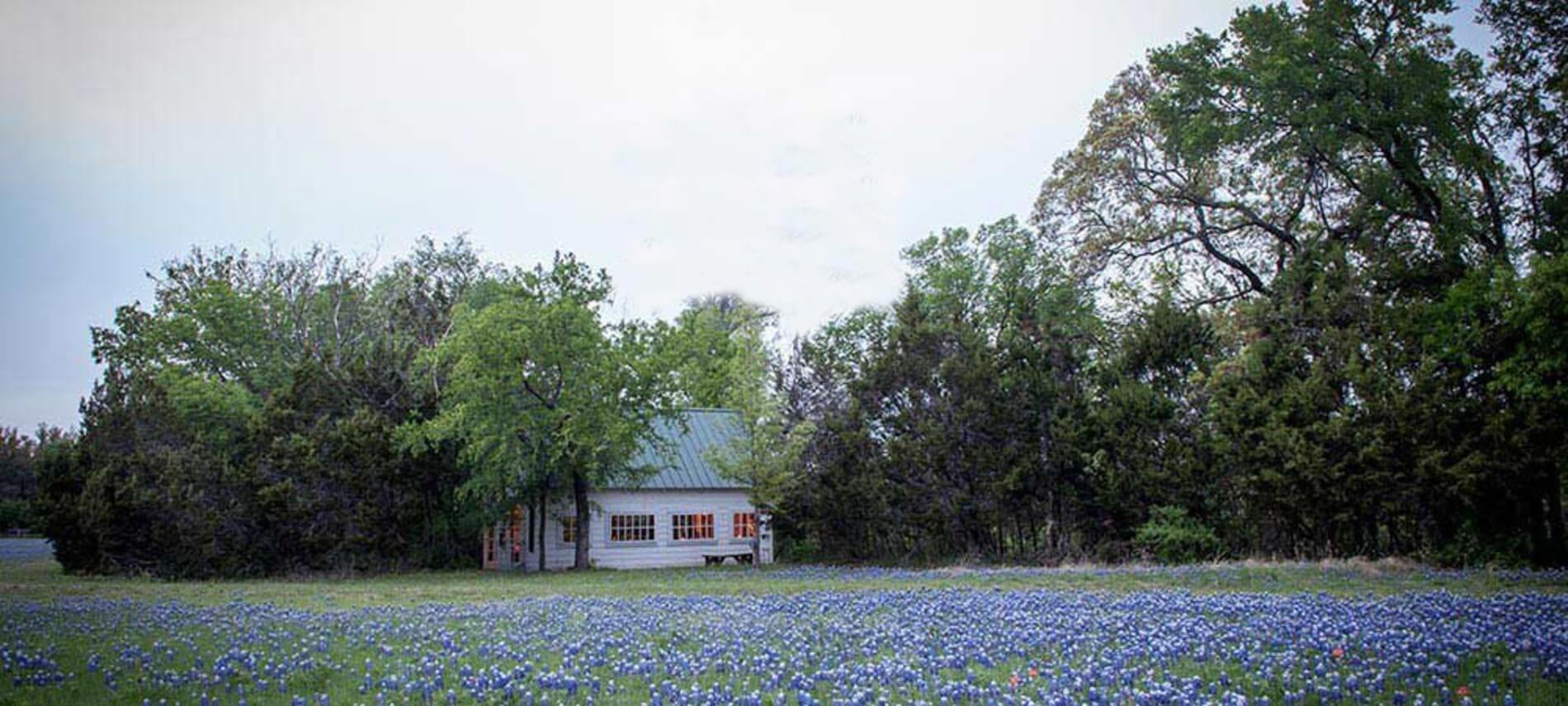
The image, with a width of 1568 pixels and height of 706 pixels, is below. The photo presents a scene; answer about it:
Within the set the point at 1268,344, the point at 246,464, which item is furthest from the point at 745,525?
the point at 1268,344

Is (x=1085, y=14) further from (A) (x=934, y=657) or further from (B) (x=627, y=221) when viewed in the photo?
(B) (x=627, y=221)

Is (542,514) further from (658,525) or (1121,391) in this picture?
(1121,391)

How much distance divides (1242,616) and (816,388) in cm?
2344

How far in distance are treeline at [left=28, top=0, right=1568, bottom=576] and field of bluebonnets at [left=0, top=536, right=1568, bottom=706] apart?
5.54m

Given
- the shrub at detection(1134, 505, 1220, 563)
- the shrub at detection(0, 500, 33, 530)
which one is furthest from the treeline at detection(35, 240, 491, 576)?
the shrub at detection(0, 500, 33, 530)

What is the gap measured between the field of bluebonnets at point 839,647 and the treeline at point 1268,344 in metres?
4.66

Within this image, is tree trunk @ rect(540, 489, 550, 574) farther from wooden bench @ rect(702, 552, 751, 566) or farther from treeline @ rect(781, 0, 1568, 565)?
treeline @ rect(781, 0, 1568, 565)

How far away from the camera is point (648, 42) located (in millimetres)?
17016

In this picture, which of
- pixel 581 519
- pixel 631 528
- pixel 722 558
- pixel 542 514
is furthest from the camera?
pixel 722 558

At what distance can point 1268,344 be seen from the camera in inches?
919

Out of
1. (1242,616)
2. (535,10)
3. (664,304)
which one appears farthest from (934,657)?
(664,304)

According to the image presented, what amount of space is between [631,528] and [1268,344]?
72.8 feet

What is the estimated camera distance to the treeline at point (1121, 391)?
2117 centimetres

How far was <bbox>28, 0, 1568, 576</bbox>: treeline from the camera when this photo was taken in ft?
69.5
